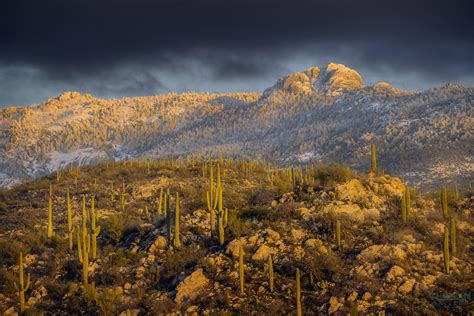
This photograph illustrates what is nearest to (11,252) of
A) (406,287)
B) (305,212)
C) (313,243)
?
(305,212)

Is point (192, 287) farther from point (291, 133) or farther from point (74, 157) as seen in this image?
point (74, 157)

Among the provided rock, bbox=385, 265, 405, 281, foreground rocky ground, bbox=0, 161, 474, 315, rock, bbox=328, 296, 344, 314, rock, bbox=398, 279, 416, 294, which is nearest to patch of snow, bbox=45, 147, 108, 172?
foreground rocky ground, bbox=0, 161, 474, 315

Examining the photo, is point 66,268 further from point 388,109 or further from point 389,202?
point 388,109

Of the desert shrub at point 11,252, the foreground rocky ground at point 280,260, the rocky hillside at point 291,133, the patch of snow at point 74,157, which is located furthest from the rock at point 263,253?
the patch of snow at point 74,157

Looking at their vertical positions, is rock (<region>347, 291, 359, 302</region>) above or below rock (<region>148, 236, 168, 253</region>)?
below

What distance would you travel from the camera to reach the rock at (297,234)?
18.7 metres

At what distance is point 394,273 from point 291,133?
14938 cm

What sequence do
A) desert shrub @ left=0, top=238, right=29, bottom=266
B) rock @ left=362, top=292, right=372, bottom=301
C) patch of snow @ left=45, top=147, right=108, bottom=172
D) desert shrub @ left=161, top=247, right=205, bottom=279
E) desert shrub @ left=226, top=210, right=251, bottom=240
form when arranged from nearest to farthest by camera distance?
rock @ left=362, top=292, right=372, bottom=301, desert shrub @ left=161, top=247, right=205, bottom=279, desert shrub @ left=226, top=210, right=251, bottom=240, desert shrub @ left=0, top=238, right=29, bottom=266, patch of snow @ left=45, top=147, right=108, bottom=172

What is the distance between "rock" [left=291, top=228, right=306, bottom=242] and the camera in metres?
18.7

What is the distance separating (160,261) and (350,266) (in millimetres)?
7420

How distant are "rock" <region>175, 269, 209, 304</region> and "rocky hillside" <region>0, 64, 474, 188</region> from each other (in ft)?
230

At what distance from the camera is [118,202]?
38.2 metres

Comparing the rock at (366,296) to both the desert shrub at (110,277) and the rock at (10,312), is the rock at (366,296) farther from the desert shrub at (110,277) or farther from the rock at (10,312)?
the rock at (10,312)

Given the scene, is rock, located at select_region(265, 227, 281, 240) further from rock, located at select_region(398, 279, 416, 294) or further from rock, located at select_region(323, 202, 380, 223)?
rock, located at select_region(398, 279, 416, 294)
